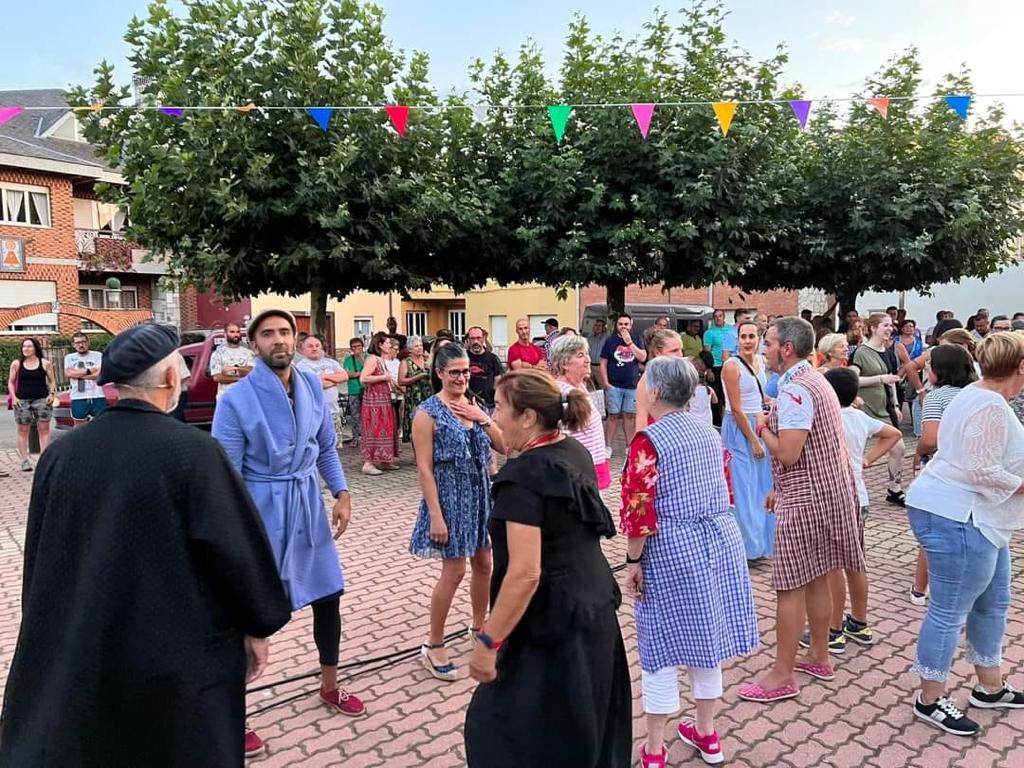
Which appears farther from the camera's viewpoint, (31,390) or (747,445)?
(31,390)

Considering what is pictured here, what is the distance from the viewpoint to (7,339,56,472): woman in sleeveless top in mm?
9844

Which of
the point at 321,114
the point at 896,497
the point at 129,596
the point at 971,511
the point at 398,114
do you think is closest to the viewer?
the point at 129,596

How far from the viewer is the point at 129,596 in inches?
75.5

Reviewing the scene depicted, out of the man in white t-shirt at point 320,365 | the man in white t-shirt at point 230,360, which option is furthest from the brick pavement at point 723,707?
the man in white t-shirt at point 320,365

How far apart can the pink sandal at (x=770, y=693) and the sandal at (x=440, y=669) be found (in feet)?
4.85

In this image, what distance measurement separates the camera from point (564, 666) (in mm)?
2330

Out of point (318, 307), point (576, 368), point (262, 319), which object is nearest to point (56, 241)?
point (318, 307)

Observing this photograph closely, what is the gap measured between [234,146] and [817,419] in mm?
8392

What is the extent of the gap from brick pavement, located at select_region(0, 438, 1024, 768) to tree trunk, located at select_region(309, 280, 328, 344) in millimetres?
6359

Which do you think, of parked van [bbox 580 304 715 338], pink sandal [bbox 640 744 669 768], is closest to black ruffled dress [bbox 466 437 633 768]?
pink sandal [bbox 640 744 669 768]

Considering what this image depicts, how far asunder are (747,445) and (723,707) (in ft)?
7.12

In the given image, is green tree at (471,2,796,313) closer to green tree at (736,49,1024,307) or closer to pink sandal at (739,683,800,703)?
green tree at (736,49,1024,307)

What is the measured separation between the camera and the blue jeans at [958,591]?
3.08 m

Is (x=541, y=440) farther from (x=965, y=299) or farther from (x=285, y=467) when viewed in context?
(x=965, y=299)
